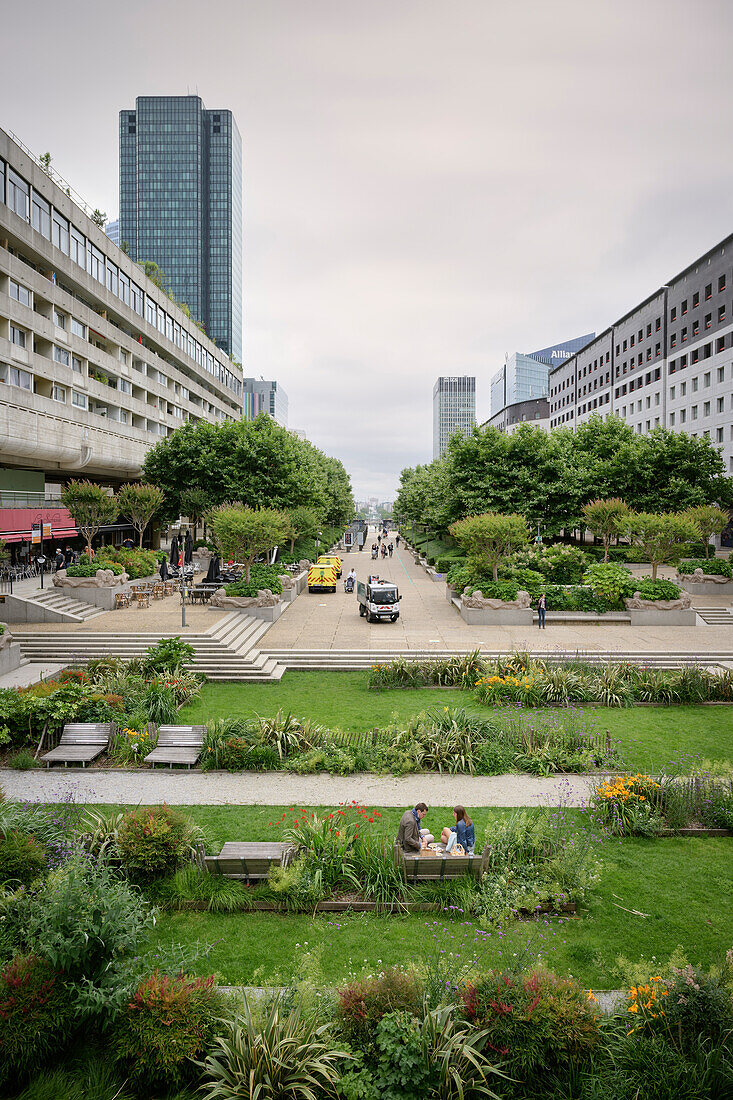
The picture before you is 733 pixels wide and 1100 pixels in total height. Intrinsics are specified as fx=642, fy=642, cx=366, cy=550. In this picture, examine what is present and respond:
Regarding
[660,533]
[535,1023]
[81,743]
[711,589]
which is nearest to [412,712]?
[81,743]

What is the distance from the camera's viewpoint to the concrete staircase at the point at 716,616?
28.4 m

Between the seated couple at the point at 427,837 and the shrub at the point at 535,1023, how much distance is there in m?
3.23

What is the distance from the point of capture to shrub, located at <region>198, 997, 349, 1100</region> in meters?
4.91

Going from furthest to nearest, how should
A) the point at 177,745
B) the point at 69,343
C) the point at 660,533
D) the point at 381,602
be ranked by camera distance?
1. the point at 69,343
2. the point at 660,533
3. the point at 381,602
4. the point at 177,745

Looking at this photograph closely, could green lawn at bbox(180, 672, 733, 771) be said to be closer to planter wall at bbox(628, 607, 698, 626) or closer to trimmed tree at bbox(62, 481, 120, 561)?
planter wall at bbox(628, 607, 698, 626)

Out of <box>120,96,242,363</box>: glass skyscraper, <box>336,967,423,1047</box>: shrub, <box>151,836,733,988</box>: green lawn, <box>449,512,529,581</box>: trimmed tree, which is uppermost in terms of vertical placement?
<box>120,96,242,363</box>: glass skyscraper

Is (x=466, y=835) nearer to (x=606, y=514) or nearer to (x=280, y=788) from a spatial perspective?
(x=280, y=788)

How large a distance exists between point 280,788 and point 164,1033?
21.9ft

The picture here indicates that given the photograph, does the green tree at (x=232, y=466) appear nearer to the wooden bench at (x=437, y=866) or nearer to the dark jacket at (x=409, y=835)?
the dark jacket at (x=409, y=835)

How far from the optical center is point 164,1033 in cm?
528

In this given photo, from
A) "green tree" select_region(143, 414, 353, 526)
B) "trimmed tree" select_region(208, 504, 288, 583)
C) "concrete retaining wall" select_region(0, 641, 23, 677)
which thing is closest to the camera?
"concrete retaining wall" select_region(0, 641, 23, 677)

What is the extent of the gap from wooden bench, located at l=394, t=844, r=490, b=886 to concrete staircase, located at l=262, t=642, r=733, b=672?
39.4 ft

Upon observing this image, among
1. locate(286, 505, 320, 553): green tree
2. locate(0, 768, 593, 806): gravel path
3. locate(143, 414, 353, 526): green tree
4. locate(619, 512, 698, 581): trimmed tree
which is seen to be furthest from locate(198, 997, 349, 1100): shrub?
locate(286, 505, 320, 553): green tree

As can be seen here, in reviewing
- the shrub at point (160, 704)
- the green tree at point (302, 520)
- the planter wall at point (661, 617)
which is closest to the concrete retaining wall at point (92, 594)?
the shrub at point (160, 704)
